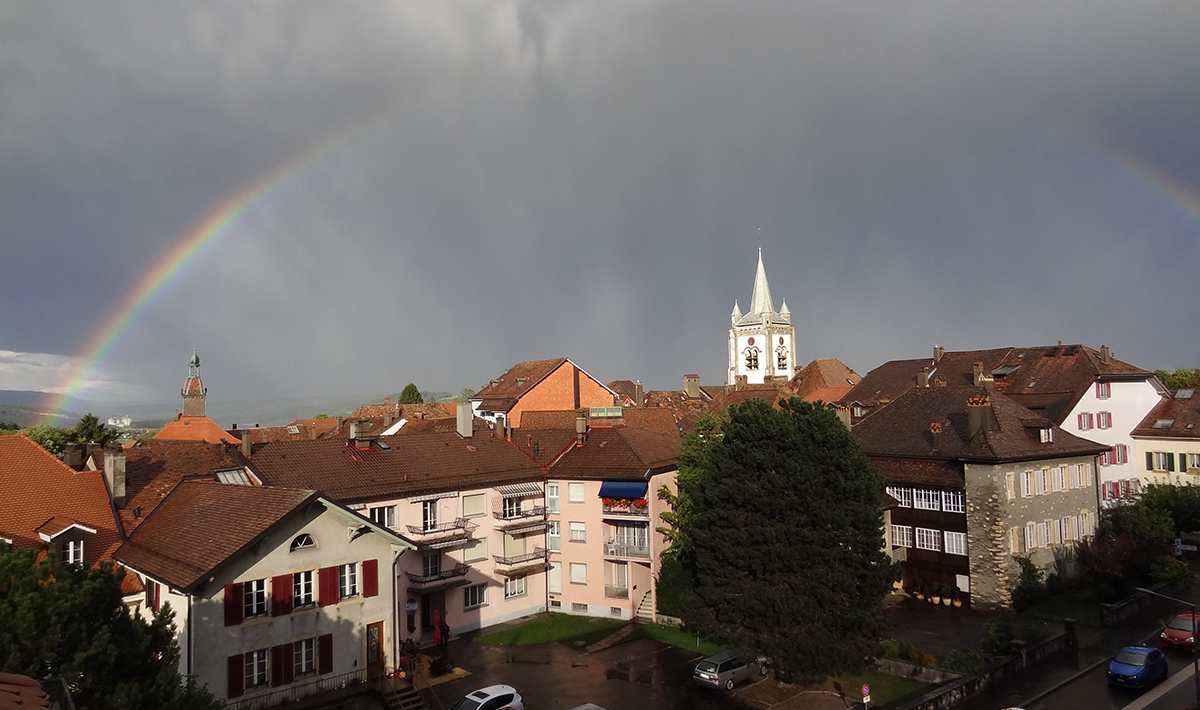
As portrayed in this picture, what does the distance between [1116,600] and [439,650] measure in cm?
3834

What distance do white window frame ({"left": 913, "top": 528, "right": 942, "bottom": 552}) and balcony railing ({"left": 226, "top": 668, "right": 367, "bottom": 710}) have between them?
111 feet

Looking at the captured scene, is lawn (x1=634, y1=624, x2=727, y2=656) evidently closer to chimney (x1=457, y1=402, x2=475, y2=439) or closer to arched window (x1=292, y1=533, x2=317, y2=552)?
chimney (x1=457, y1=402, x2=475, y2=439)

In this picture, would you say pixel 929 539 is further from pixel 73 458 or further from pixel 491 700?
pixel 73 458

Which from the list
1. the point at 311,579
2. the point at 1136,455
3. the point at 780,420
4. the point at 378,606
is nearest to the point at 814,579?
the point at 780,420

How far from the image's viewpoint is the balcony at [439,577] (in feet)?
131

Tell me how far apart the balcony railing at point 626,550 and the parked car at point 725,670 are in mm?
10255

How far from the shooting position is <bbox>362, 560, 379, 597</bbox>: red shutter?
31.9 m

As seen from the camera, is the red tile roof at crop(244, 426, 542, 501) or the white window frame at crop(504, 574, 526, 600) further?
the white window frame at crop(504, 574, 526, 600)

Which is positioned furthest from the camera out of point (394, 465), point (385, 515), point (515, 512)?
point (515, 512)

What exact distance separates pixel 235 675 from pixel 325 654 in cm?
330

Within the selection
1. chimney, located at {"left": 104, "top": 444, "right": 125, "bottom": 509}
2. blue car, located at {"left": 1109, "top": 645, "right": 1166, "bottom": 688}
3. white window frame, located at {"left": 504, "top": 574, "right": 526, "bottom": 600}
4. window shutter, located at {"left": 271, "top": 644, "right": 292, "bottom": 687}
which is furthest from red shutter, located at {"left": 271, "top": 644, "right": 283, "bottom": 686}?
blue car, located at {"left": 1109, "top": 645, "right": 1166, "bottom": 688}

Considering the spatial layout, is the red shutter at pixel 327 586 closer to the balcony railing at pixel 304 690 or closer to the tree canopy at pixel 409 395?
the balcony railing at pixel 304 690

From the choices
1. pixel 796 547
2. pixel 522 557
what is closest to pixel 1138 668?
pixel 796 547

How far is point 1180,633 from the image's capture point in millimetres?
36750
